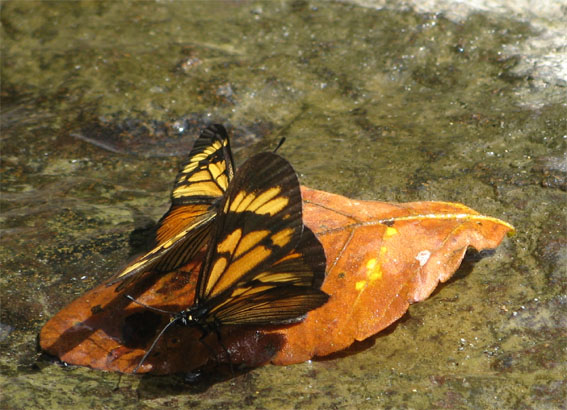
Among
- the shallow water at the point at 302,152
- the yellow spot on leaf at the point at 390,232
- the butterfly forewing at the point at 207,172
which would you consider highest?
the yellow spot on leaf at the point at 390,232

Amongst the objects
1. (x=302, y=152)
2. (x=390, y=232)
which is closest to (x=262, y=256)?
(x=390, y=232)

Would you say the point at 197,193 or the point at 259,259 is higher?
the point at 259,259

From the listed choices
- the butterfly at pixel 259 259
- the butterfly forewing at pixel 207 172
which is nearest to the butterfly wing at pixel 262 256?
the butterfly at pixel 259 259

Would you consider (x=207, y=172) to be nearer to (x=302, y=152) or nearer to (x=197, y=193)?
(x=197, y=193)

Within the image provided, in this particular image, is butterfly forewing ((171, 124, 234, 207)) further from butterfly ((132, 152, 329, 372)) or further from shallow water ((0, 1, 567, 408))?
butterfly ((132, 152, 329, 372))

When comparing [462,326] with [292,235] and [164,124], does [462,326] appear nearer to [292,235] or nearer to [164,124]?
[292,235]

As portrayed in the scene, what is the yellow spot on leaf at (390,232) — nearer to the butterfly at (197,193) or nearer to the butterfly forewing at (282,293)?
the butterfly forewing at (282,293)

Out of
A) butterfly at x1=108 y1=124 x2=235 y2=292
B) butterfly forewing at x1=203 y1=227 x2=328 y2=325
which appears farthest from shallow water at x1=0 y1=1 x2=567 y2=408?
butterfly at x1=108 y1=124 x2=235 y2=292

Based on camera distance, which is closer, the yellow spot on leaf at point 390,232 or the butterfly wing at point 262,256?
the butterfly wing at point 262,256
